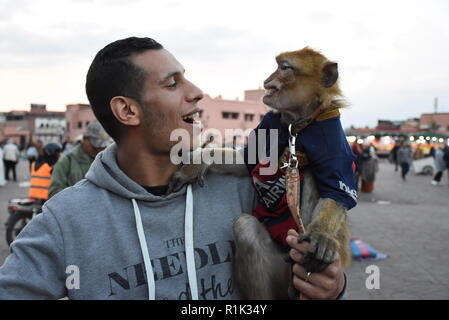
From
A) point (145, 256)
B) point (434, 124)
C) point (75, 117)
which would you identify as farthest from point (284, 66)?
point (75, 117)

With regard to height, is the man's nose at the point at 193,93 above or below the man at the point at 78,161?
above

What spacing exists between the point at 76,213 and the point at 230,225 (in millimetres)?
639

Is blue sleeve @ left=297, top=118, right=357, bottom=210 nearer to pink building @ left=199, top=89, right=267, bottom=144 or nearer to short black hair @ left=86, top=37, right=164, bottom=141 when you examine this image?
short black hair @ left=86, top=37, right=164, bottom=141

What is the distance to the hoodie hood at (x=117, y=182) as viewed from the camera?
174cm

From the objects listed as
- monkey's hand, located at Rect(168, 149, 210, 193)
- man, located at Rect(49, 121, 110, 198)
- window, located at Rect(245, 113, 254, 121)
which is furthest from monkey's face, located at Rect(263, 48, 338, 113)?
window, located at Rect(245, 113, 254, 121)

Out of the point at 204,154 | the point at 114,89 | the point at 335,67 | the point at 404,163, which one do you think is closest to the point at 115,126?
the point at 114,89

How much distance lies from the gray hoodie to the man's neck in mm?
64

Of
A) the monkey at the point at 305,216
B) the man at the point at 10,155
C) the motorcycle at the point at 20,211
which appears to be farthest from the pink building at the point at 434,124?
the monkey at the point at 305,216

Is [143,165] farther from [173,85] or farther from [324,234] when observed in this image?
[324,234]

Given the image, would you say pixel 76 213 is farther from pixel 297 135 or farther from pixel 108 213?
pixel 297 135

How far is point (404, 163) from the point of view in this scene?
20234 mm

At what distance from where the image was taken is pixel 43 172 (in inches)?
257

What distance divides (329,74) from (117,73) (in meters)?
1.14

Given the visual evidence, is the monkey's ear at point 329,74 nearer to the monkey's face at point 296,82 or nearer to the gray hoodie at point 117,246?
the monkey's face at point 296,82
